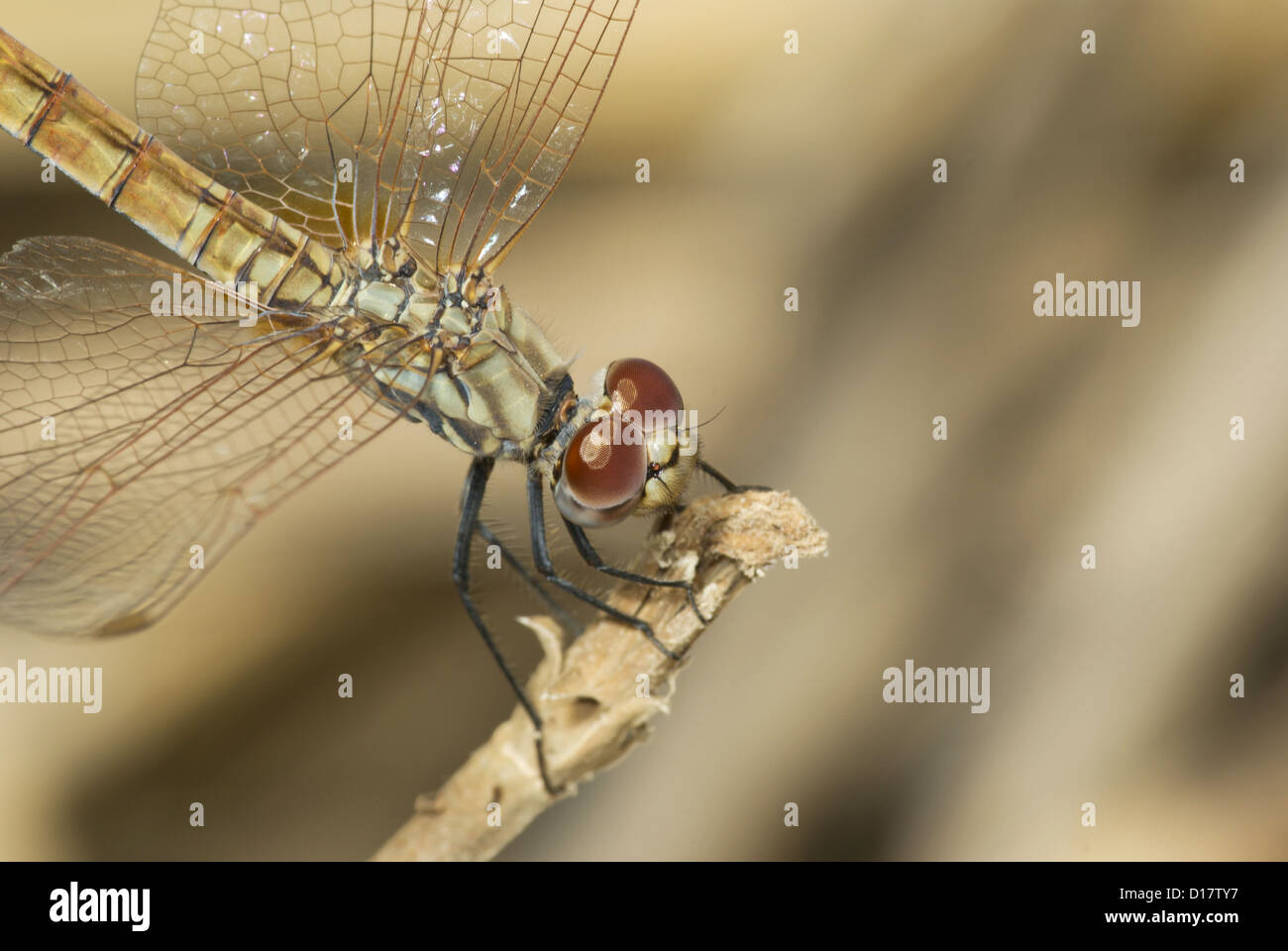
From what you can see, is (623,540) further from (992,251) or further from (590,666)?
(992,251)

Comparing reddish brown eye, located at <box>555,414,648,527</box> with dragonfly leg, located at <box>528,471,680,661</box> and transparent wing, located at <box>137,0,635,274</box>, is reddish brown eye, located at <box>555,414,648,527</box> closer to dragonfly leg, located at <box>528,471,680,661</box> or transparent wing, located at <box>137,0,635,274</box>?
dragonfly leg, located at <box>528,471,680,661</box>

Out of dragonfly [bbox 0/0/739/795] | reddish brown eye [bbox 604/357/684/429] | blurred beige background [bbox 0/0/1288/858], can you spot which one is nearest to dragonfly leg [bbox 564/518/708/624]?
dragonfly [bbox 0/0/739/795]

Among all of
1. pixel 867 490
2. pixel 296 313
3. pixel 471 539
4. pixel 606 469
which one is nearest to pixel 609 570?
pixel 606 469

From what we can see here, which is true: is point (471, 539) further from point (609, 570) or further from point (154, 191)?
point (154, 191)

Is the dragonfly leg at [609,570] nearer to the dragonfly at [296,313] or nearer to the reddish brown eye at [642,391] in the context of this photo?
the dragonfly at [296,313]

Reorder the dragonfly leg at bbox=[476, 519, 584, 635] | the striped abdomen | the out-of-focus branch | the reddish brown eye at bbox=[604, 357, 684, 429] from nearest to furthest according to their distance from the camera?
the out-of-focus branch → the reddish brown eye at bbox=[604, 357, 684, 429] → the striped abdomen → the dragonfly leg at bbox=[476, 519, 584, 635]

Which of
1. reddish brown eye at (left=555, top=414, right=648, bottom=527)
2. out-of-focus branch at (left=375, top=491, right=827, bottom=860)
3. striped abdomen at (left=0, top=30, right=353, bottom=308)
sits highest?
striped abdomen at (left=0, top=30, right=353, bottom=308)

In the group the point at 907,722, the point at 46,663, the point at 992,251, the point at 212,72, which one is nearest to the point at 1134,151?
the point at 992,251
